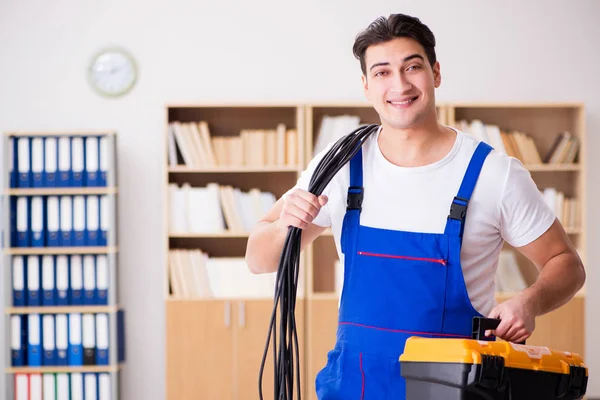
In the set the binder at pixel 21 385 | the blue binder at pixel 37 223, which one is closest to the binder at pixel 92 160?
the blue binder at pixel 37 223

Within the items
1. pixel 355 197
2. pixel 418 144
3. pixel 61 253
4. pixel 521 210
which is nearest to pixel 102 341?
pixel 61 253

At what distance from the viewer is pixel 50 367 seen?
4.34 meters

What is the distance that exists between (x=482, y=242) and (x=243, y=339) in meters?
2.86

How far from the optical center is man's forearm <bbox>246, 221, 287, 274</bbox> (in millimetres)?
1759

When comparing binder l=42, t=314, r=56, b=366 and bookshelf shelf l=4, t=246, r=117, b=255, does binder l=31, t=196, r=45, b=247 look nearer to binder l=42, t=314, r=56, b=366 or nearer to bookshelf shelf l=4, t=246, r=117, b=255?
bookshelf shelf l=4, t=246, r=117, b=255

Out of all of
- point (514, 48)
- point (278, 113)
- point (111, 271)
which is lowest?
point (111, 271)

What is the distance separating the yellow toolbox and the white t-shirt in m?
0.35

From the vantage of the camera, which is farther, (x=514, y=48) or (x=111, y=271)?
(x=514, y=48)

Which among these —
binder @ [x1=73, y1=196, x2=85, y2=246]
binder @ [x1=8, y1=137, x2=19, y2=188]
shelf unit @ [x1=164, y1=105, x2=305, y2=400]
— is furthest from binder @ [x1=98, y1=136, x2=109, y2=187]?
binder @ [x1=8, y1=137, x2=19, y2=188]

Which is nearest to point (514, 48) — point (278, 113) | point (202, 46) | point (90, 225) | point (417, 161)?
point (278, 113)

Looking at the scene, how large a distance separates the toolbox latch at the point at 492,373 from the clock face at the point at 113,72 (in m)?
3.93

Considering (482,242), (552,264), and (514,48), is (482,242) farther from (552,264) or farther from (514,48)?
(514,48)

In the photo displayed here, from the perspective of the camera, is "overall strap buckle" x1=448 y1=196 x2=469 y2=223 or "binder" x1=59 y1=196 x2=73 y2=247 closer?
"overall strap buckle" x1=448 y1=196 x2=469 y2=223

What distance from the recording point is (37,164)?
4.34m
